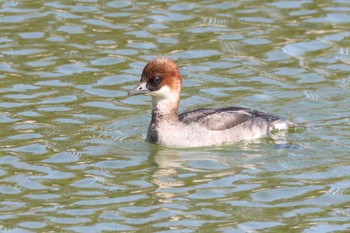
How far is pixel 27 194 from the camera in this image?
576 inches

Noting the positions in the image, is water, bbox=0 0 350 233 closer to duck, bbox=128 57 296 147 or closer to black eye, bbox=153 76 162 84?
duck, bbox=128 57 296 147

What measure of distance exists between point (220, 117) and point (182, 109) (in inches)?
63.5

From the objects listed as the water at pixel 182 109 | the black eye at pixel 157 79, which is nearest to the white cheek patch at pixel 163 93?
the black eye at pixel 157 79

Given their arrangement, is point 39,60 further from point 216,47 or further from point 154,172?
point 154,172

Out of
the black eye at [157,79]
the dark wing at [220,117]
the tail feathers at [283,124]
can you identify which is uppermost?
the black eye at [157,79]

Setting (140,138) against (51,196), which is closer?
(51,196)

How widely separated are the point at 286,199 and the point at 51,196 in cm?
286

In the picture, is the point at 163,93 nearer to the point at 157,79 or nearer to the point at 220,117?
the point at 157,79

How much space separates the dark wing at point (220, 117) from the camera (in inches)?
672

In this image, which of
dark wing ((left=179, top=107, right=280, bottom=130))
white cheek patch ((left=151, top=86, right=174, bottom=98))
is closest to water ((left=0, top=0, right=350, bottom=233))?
dark wing ((left=179, top=107, right=280, bottom=130))

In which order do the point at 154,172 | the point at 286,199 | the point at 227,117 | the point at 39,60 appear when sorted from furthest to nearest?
the point at 39,60 → the point at 227,117 → the point at 154,172 → the point at 286,199

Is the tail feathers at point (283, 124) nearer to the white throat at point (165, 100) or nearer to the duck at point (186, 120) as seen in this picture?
the duck at point (186, 120)

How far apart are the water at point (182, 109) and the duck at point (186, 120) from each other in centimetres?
22

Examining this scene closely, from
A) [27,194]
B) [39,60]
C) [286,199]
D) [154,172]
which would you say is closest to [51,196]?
[27,194]
